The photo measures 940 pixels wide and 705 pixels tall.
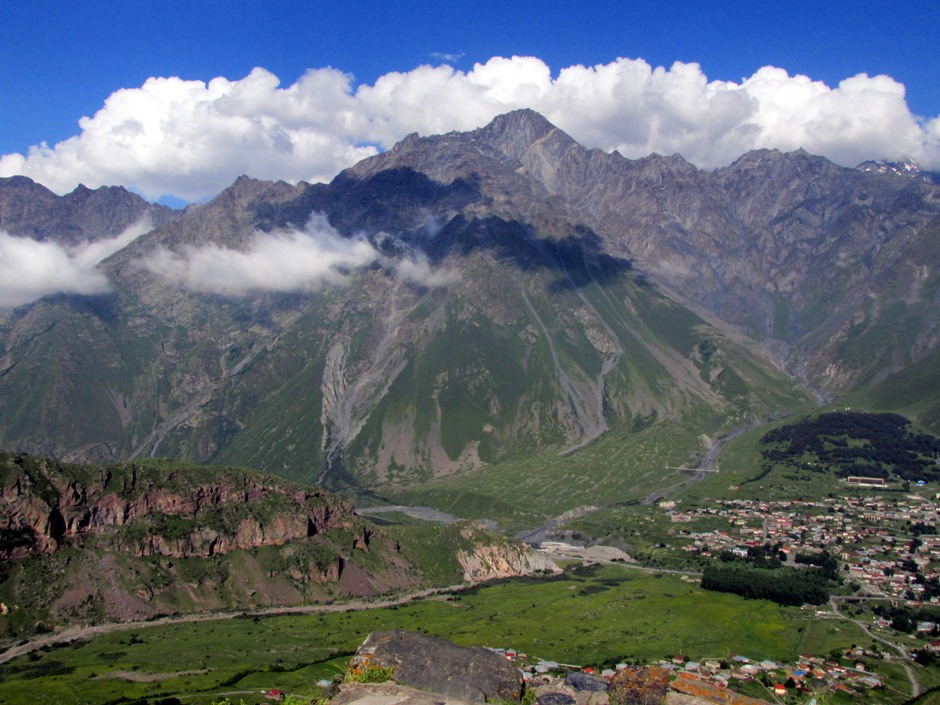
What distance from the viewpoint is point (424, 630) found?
15012 centimetres

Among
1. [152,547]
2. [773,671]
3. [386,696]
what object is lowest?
[773,671]

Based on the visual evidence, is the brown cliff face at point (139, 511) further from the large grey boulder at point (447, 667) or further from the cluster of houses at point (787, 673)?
the large grey boulder at point (447, 667)

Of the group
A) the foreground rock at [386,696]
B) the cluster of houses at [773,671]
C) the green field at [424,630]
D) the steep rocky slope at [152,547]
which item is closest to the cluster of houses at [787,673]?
the cluster of houses at [773,671]

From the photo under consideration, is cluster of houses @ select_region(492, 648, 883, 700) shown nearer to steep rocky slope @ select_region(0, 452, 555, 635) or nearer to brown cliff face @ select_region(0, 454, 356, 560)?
steep rocky slope @ select_region(0, 452, 555, 635)

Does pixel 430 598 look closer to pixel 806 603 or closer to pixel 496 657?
pixel 806 603

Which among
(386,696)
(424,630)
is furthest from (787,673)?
(386,696)

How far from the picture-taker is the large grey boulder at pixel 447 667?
52438 millimetres

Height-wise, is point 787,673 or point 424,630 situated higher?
point 787,673

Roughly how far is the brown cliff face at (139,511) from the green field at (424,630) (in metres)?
26.1

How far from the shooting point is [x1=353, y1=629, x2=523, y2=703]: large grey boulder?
52.4 m

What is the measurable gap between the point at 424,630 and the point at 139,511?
75231 mm

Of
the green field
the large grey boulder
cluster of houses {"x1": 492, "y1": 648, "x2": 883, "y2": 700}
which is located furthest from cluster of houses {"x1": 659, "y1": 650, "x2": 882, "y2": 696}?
the large grey boulder

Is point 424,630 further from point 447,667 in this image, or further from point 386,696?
point 386,696

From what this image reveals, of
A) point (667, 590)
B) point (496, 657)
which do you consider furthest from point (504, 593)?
point (496, 657)
